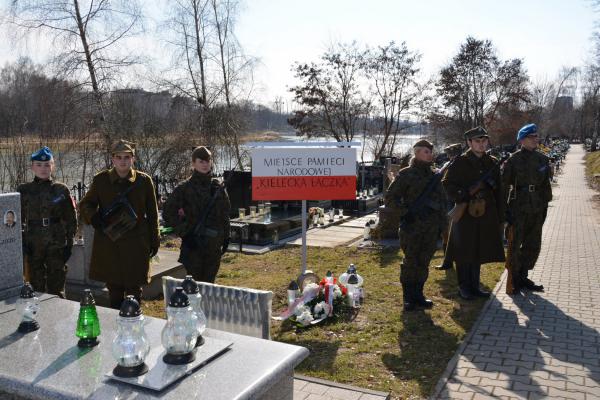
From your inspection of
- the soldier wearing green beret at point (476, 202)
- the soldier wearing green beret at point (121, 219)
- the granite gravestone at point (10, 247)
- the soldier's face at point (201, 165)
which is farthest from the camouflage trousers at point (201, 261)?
the soldier wearing green beret at point (476, 202)

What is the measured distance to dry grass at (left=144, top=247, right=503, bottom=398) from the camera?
4.42 m

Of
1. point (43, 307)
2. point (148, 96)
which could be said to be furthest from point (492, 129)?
point (43, 307)

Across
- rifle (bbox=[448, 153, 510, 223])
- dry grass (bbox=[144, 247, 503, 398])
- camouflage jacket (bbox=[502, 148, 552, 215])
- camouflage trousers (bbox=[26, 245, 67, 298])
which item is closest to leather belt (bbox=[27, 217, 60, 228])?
camouflage trousers (bbox=[26, 245, 67, 298])

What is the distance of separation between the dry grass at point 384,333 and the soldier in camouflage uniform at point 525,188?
974 millimetres

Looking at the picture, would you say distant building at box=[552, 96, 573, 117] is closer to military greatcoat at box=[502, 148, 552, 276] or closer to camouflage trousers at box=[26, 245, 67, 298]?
military greatcoat at box=[502, 148, 552, 276]

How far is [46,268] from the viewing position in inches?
208

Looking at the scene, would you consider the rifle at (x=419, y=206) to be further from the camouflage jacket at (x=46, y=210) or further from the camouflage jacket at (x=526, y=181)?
the camouflage jacket at (x=46, y=210)

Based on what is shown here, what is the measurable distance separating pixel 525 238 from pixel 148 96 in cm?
1043

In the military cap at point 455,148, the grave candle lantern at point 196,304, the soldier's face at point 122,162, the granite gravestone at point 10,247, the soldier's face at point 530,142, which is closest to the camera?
the grave candle lantern at point 196,304

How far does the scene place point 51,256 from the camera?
524cm

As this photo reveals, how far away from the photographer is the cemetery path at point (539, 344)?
13.5 feet

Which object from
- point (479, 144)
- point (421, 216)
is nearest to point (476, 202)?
point (479, 144)

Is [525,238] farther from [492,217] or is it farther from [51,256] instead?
[51,256]

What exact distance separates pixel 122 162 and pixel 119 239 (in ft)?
2.37
